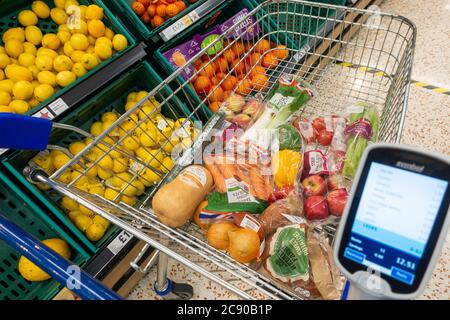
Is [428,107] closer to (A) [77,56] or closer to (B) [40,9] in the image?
(A) [77,56]

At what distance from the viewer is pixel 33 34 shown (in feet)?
5.24

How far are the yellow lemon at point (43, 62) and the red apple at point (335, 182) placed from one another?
1401mm

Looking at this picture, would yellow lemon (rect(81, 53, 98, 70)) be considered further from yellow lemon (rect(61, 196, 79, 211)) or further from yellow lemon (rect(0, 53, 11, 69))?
yellow lemon (rect(61, 196, 79, 211))

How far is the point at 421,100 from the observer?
243cm

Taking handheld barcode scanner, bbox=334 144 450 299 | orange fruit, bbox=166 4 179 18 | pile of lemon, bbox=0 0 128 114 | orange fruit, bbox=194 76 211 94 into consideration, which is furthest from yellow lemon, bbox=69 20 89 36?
handheld barcode scanner, bbox=334 144 450 299

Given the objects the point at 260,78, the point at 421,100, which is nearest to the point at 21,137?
the point at 260,78

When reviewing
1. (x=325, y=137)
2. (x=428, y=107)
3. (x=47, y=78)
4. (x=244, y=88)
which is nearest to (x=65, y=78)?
(x=47, y=78)

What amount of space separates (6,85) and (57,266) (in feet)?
3.83

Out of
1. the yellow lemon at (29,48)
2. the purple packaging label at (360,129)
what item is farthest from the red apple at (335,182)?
the yellow lemon at (29,48)

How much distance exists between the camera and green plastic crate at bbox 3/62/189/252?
52.1 inches
